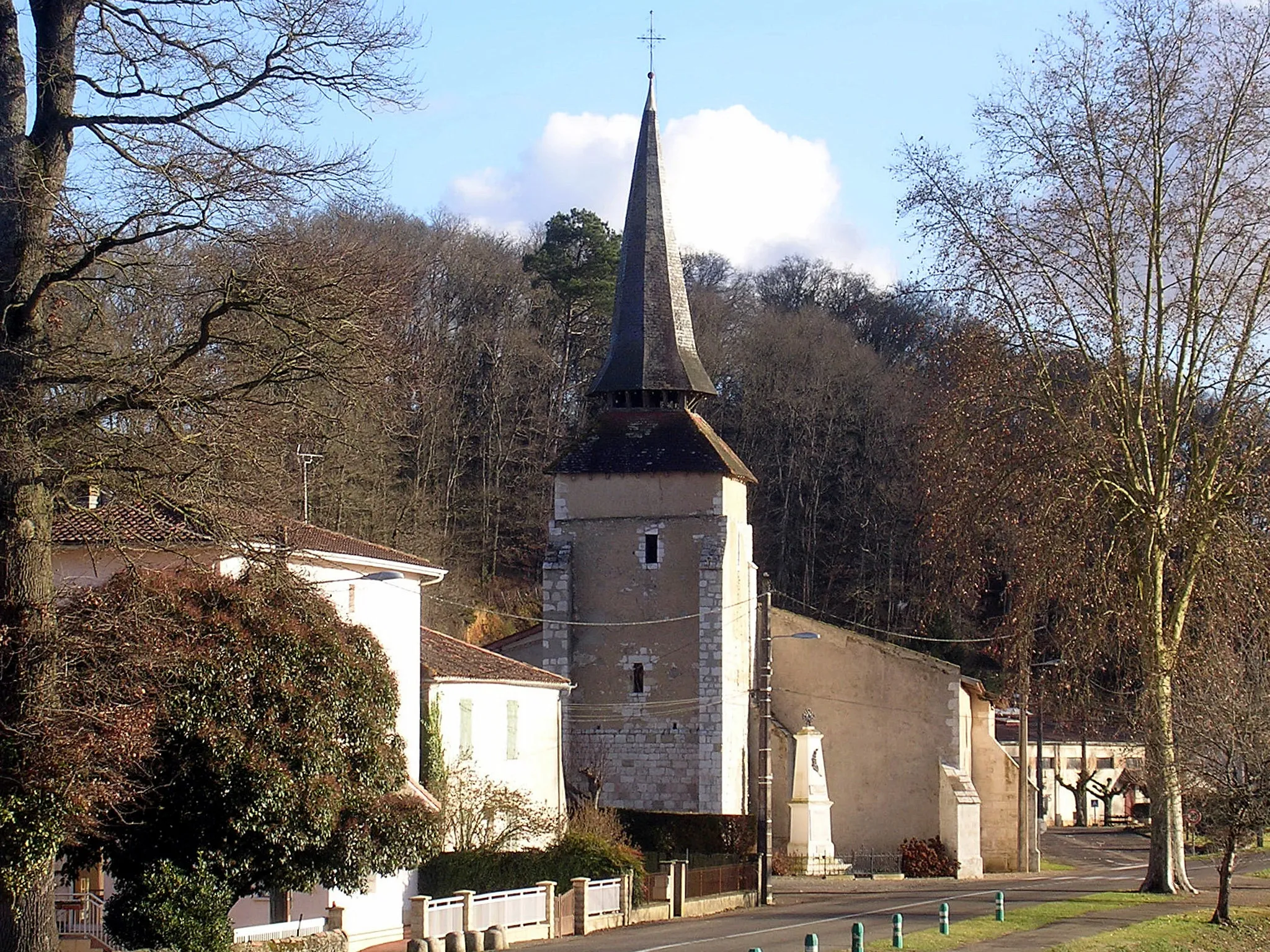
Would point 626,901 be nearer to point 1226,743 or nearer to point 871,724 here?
point 1226,743

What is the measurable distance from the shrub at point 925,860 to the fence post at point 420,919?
2156cm

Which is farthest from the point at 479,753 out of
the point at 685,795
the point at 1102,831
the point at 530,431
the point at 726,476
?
the point at 1102,831

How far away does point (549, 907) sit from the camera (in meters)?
24.5

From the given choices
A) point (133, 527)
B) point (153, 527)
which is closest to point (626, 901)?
point (133, 527)

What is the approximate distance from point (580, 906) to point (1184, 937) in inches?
366

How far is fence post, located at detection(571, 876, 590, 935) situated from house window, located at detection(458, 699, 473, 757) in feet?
17.3

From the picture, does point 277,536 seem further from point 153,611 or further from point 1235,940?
point 1235,940

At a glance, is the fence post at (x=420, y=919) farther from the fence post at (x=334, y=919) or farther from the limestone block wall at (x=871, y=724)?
the limestone block wall at (x=871, y=724)

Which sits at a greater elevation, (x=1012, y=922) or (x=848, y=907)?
(x=1012, y=922)

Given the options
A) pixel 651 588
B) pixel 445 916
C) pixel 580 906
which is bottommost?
pixel 580 906

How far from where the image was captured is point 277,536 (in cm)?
1612

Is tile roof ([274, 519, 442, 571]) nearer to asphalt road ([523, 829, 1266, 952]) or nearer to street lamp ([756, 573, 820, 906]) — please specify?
street lamp ([756, 573, 820, 906])

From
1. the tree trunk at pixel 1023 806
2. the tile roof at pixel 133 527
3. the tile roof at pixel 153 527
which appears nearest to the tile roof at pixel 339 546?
the tile roof at pixel 153 527

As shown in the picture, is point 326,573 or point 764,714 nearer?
point 326,573
